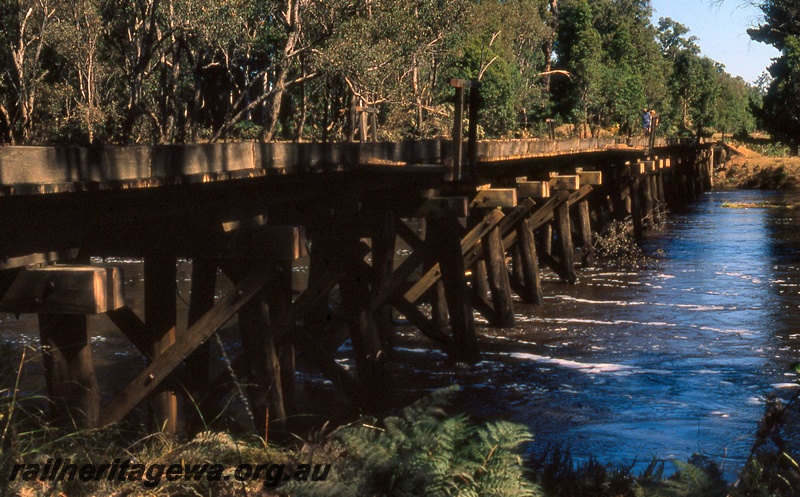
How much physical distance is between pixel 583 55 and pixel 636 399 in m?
49.2

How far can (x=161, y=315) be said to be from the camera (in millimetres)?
6691

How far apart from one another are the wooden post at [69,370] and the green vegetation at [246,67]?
15.4 m

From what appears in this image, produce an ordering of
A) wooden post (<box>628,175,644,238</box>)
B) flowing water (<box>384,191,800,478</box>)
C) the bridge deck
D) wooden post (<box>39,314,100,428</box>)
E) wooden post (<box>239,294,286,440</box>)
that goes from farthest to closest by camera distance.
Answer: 1. wooden post (<box>628,175,644,238</box>)
2. flowing water (<box>384,191,800,478</box>)
3. wooden post (<box>239,294,286,440</box>)
4. wooden post (<box>39,314,100,428</box>)
5. the bridge deck

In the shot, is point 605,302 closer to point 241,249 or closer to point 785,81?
point 241,249

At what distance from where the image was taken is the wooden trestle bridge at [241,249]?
4.53 meters

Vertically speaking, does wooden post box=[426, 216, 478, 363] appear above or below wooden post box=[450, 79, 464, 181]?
below

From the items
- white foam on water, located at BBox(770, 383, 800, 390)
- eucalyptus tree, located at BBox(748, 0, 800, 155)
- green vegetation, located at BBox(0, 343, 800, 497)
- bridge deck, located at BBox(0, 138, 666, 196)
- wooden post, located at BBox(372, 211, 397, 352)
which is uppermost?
eucalyptus tree, located at BBox(748, 0, 800, 155)

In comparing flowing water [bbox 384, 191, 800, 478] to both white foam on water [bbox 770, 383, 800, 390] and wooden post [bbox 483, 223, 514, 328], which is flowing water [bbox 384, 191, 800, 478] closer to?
white foam on water [bbox 770, 383, 800, 390]

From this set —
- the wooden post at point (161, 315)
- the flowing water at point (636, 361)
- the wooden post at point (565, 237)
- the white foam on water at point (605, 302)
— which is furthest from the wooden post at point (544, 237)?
the wooden post at point (161, 315)

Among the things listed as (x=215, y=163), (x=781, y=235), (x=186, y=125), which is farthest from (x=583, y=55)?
(x=215, y=163)

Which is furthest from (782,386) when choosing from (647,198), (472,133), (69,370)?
(647,198)

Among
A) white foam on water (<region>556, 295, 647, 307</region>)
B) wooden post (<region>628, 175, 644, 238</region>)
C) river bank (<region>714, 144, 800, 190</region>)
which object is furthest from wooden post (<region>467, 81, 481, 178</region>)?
river bank (<region>714, 144, 800, 190</region>)

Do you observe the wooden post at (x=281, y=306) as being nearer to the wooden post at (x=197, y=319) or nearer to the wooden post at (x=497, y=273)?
the wooden post at (x=197, y=319)

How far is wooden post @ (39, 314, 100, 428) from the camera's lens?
4789mm
